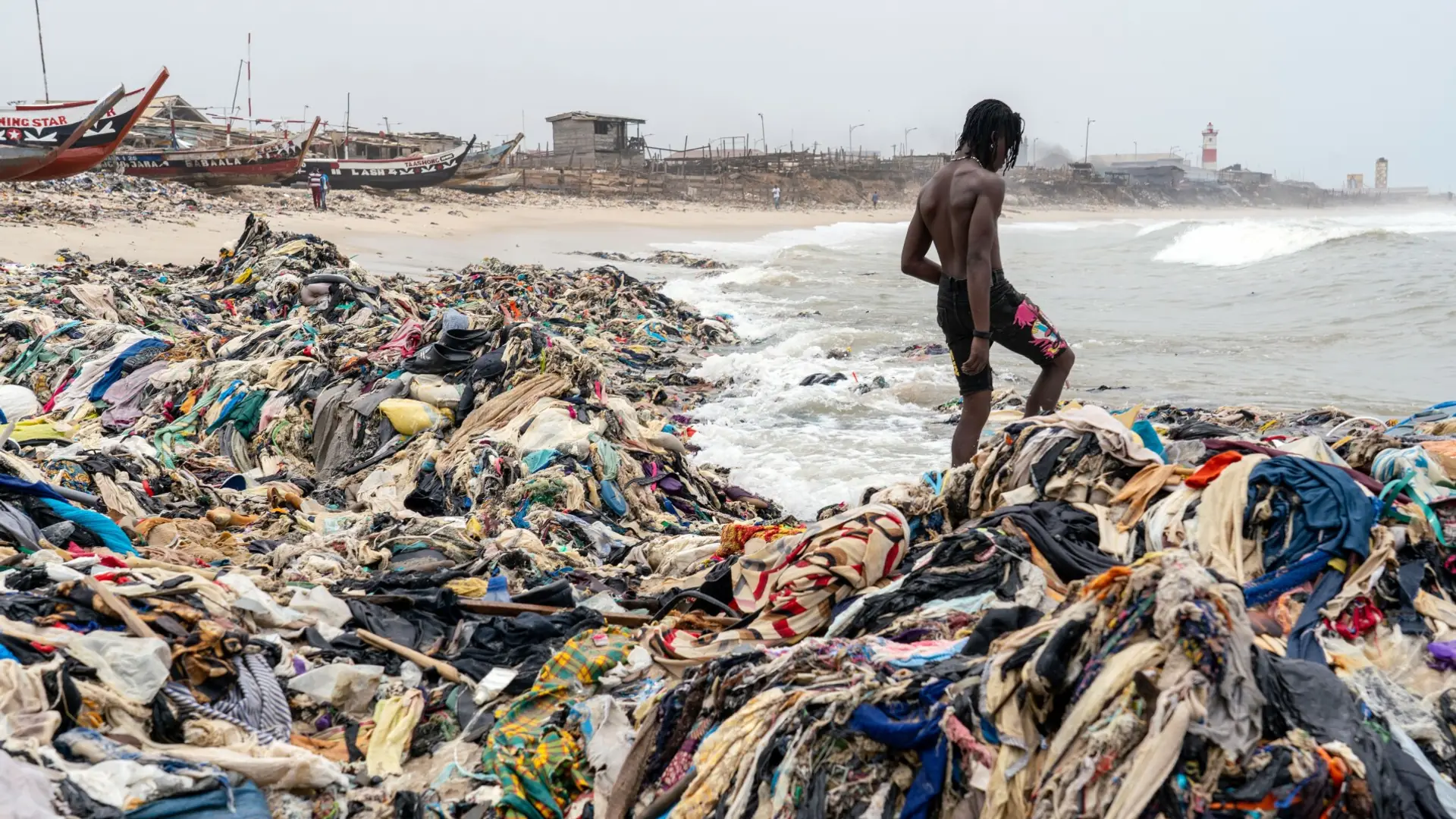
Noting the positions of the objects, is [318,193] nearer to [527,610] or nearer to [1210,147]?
[527,610]

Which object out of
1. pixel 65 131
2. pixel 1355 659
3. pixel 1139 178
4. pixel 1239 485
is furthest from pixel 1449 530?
pixel 1139 178

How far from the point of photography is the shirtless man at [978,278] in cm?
430

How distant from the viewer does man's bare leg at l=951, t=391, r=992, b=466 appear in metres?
4.56

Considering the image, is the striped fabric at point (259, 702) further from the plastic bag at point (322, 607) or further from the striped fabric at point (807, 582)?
the striped fabric at point (807, 582)

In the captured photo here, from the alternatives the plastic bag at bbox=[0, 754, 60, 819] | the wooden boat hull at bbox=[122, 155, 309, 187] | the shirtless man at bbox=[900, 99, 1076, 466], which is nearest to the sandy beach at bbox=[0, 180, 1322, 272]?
the wooden boat hull at bbox=[122, 155, 309, 187]

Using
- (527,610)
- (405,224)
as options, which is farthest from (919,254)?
(405,224)

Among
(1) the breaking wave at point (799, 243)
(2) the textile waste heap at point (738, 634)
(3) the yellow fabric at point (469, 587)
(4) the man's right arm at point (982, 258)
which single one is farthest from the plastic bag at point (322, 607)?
(1) the breaking wave at point (799, 243)

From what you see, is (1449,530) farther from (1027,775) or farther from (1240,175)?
(1240,175)

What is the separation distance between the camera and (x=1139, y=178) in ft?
294

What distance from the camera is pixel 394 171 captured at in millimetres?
37188

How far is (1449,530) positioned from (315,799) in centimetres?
314

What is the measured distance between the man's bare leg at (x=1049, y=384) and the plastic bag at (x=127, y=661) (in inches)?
138

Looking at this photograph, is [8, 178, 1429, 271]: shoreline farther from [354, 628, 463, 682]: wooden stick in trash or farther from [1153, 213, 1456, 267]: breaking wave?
[354, 628, 463, 682]: wooden stick in trash

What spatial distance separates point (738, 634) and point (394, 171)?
123 feet
